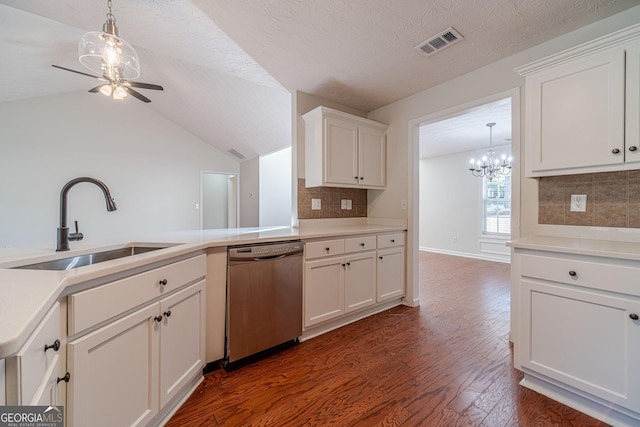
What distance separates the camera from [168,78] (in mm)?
4242

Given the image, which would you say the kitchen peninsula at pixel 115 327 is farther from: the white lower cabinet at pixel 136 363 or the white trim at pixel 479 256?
the white trim at pixel 479 256

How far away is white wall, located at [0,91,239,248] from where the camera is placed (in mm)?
4484

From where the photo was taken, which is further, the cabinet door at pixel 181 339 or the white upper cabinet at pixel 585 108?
the white upper cabinet at pixel 585 108

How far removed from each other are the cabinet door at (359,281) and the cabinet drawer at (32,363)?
1.91 meters

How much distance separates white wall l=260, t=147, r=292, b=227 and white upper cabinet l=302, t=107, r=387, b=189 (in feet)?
12.4

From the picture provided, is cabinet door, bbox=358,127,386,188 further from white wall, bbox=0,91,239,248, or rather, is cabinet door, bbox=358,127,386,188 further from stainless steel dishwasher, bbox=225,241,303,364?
white wall, bbox=0,91,239,248

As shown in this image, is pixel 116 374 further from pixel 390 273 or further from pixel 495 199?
pixel 495 199

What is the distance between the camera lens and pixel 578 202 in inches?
71.9

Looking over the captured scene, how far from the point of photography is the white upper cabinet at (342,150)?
8.74 feet

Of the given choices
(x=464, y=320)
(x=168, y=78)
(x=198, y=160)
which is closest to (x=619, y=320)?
(x=464, y=320)

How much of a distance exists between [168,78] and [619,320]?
5.63m

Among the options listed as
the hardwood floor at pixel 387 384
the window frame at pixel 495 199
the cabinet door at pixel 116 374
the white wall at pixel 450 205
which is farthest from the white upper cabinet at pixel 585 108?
the white wall at pixel 450 205

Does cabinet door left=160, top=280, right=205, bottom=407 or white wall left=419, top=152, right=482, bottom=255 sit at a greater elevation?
white wall left=419, top=152, right=482, bottom=255

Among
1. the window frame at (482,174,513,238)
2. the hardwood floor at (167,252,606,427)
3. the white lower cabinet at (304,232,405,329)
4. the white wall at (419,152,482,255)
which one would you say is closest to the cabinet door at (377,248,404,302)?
the white lower cabinet at (304,232,405,329)
